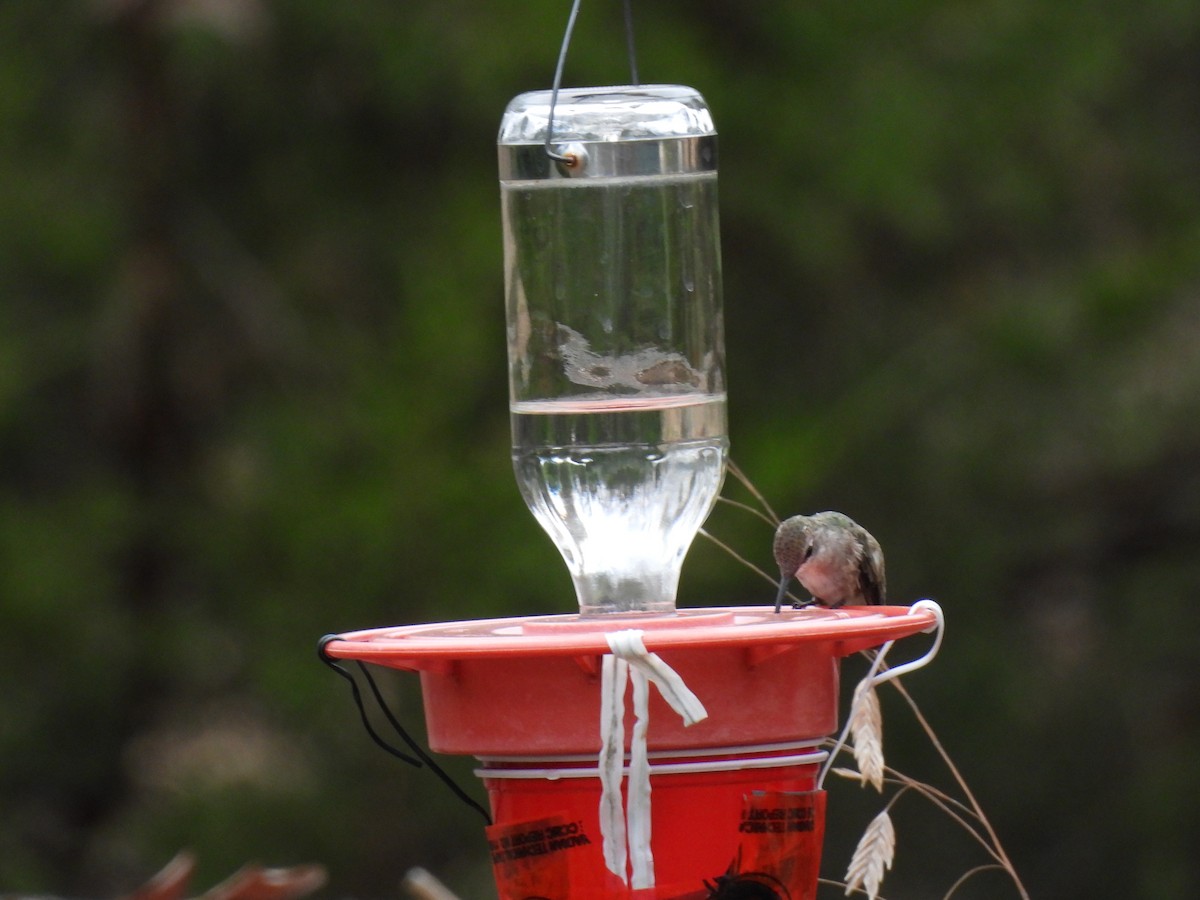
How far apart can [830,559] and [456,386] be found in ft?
13.7

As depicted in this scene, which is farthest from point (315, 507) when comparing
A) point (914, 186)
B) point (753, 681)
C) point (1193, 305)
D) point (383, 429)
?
point (753, 681)

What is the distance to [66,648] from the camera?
7934mm

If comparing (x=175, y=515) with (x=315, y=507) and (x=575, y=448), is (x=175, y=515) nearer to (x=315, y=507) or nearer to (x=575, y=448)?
(x=315, y=507)

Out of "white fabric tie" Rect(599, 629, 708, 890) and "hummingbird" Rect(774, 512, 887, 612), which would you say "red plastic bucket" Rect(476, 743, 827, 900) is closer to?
"white fabric tie" Rect(599, 629, 708, 890)

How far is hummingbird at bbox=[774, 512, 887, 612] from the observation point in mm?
3166

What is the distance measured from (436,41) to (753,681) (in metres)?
6.92

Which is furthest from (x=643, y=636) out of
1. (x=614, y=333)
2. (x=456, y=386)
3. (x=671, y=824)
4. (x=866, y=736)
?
(x=456, y=386)

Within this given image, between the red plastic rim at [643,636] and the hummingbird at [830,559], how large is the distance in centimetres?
86

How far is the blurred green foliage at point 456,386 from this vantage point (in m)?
7.43

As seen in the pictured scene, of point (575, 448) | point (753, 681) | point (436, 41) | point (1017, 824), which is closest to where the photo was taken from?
point (753, 681)

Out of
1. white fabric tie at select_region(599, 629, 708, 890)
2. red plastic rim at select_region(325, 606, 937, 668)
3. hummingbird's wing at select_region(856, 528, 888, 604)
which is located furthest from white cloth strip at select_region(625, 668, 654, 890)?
hummingbird's wing at select_region(856, 528, 888, 604)

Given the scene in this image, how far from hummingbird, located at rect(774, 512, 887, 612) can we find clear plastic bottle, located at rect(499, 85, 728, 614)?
19.2 inches

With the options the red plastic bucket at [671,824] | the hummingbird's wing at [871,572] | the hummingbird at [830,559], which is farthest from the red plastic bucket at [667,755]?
the hummingbird's wing at [871,572]

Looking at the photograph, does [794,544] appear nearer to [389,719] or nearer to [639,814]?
[389,719]
